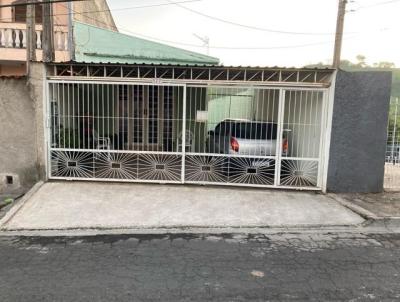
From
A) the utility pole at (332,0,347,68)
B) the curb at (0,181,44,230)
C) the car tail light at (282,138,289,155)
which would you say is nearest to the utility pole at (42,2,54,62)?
the curb at (0,181,44,230)

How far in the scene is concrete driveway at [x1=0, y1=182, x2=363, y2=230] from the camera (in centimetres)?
559

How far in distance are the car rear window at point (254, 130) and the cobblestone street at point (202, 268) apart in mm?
2931

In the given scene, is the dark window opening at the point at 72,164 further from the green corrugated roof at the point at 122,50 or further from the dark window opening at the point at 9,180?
the green corrugated roof at the point at 122,50

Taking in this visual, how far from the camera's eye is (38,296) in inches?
132

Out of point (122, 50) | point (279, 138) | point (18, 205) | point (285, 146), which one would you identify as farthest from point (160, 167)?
point (122, 50)

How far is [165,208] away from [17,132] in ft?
12.0

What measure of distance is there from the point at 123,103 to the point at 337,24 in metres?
7.23

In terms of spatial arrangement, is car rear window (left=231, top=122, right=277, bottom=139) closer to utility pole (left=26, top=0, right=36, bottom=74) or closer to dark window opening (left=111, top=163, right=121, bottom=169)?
dark window opening (left=111, top=163, right=121, bottom=169)

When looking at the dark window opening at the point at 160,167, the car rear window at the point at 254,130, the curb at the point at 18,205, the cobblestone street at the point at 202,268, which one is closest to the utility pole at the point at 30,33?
the curb at the point at 18,205

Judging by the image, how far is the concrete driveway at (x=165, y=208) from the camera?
18.4 ft

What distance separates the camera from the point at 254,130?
25.3 feet

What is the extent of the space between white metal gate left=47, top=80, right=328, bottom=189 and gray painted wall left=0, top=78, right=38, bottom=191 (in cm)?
40

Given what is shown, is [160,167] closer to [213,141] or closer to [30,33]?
[213,141]

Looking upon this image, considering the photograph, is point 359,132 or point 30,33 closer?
point 359,132
